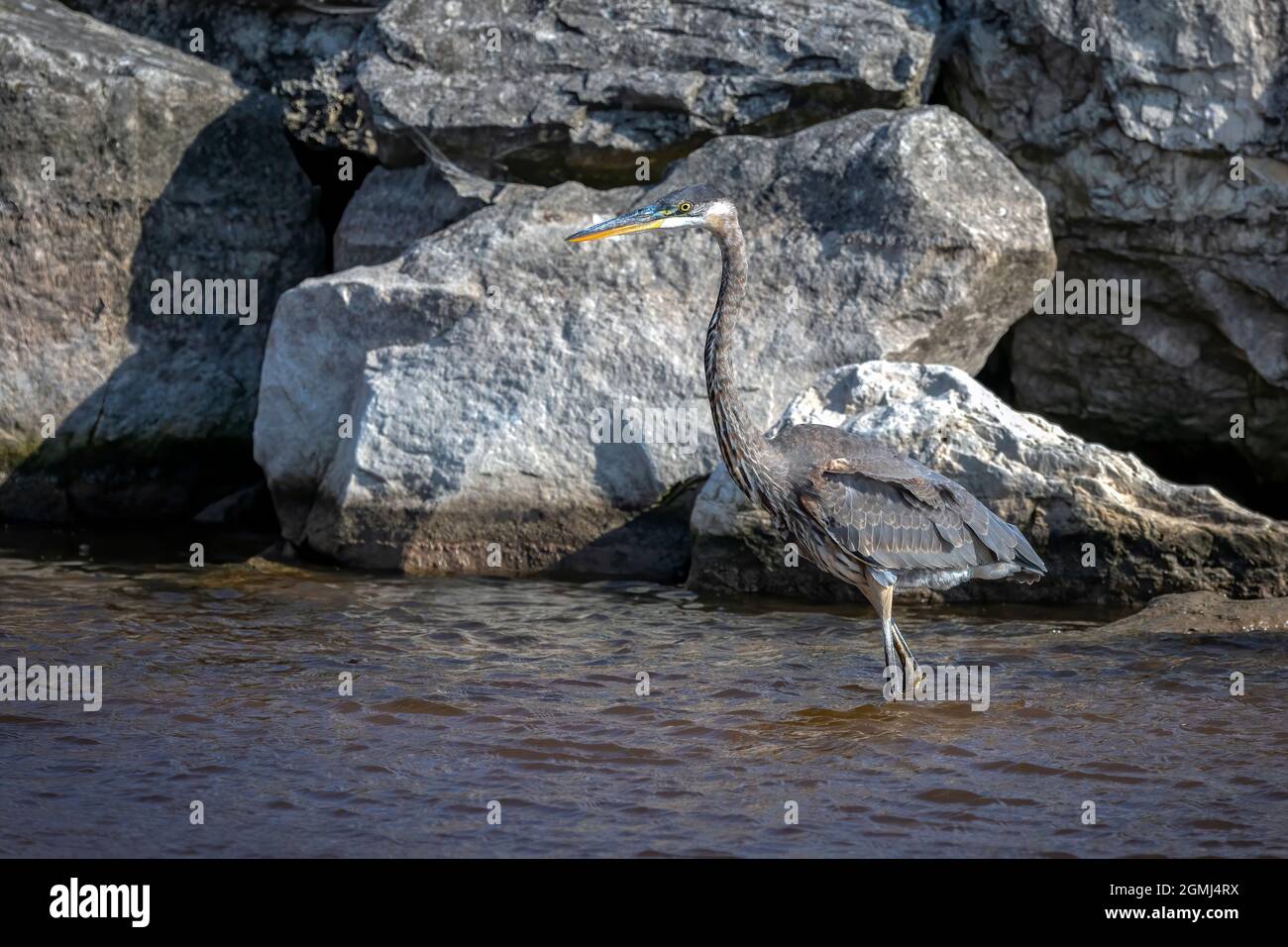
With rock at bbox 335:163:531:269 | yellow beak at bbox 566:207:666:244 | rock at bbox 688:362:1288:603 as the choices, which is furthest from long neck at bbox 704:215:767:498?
rock at bbox 335:163:531:269

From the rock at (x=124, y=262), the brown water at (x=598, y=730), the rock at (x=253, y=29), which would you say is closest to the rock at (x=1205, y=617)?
the brown water at (x=598, y=730)

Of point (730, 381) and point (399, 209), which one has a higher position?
point (399, 209)

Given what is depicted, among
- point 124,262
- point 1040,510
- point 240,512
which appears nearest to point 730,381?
point 1040,510

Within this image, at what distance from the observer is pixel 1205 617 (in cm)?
787

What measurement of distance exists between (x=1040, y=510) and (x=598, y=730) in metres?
3.04

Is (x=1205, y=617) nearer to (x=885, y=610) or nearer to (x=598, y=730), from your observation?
(x=885, y=610)

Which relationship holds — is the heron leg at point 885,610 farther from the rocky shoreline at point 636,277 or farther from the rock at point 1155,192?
the rock at point 1155,192

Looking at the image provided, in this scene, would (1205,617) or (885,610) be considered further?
(1205,617)

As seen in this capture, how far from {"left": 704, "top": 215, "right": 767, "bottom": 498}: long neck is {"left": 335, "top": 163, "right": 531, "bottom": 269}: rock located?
3134 millimetres

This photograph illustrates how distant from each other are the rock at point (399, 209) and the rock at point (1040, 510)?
2.79m

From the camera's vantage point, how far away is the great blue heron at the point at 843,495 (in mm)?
7156

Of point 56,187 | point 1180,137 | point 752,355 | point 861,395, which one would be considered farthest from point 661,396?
point 56,187

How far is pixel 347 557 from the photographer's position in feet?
30.7
